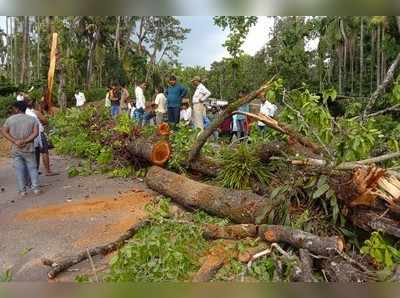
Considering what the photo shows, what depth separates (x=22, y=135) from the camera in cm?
688

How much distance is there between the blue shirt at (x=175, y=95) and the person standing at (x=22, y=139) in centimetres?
328

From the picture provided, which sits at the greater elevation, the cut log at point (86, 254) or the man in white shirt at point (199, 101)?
Result: the man in white shirt at point (199, 101)

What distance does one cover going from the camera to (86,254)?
14.1 feet

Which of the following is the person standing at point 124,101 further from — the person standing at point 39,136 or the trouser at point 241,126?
the person standing at point 39,136

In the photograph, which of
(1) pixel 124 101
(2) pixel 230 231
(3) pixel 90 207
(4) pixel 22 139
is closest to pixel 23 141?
(4) pixel 22 139

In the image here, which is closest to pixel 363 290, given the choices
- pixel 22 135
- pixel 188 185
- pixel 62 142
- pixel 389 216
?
pixel 389 216

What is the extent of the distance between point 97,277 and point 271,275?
4.21 ft

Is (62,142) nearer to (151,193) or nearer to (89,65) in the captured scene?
(151,193)

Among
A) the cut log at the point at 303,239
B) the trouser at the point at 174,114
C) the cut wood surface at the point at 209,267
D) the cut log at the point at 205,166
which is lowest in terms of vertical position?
the cut wood surface at the point at 209,267

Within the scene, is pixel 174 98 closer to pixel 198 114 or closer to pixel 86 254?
pixel 198 114

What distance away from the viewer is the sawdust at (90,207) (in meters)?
5.77

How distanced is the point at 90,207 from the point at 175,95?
4.15 m

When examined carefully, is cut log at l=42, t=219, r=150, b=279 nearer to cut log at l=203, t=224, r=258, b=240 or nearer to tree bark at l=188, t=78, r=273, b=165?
cut log at l=203, t=224, r=258, b=240

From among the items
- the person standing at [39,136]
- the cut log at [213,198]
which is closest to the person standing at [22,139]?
the person standing at [39,136]
